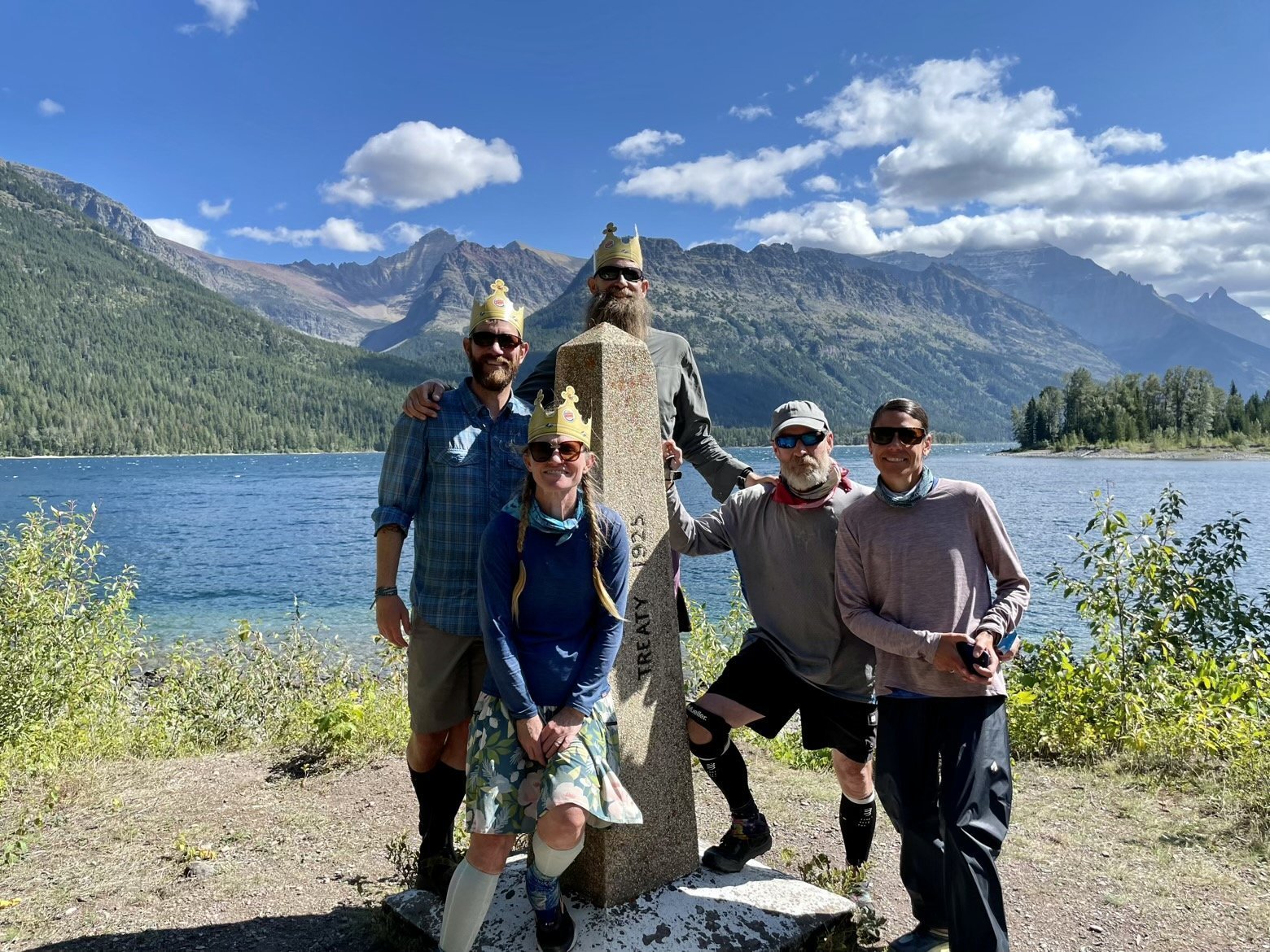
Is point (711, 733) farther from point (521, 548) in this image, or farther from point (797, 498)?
point (521, 548)

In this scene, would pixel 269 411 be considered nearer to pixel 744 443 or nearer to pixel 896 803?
pixel 744 443

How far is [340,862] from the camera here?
4895 millimetres

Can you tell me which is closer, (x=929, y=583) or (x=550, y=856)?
(x=550, y=856)

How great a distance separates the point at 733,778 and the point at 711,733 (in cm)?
31

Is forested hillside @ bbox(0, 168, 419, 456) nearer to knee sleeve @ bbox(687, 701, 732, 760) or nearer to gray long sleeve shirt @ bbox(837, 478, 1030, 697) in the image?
knee sleeve @ bbox(687, 701, 732, 760)

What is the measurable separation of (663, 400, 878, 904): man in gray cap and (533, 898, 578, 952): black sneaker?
94cm

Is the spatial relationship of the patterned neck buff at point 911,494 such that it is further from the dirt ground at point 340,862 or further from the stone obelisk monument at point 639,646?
the dirt ground at point 340,862

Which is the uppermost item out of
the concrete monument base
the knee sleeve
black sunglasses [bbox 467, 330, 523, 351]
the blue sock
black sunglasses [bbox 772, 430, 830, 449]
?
black sunglasses [bbox 467, 330, 523, 351]

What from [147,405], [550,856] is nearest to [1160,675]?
[550,856]

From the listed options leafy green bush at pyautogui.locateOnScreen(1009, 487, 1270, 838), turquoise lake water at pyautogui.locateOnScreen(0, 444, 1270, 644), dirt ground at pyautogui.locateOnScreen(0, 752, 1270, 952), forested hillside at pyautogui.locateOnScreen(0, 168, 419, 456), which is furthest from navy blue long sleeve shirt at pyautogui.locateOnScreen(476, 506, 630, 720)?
forested hillside at pyautogui.locateOnScreen(0, 168, 419, 456)

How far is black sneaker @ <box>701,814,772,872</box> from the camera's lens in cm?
404

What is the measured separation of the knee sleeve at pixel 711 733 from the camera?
3926 mm

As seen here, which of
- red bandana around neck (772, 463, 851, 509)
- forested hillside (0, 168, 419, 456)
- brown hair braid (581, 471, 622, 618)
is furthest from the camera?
forested hillside (0, 168, 419, 456)

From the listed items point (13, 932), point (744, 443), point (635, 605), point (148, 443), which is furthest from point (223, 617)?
point (744, 443)
